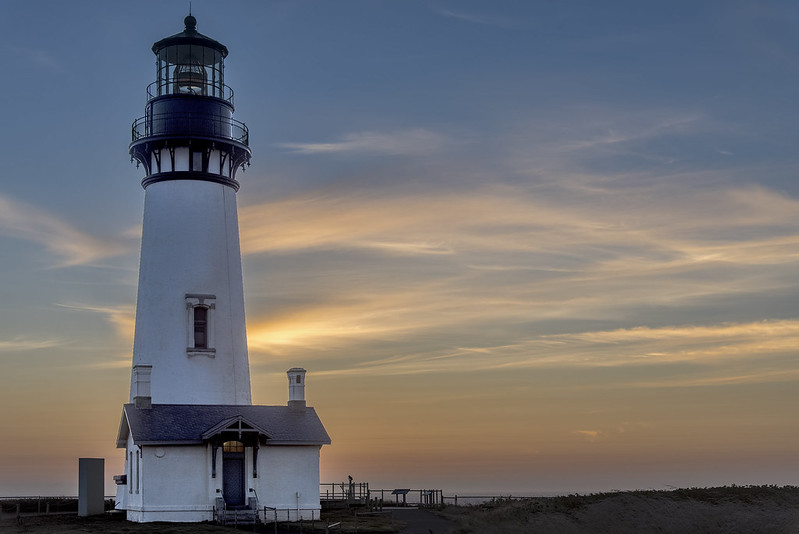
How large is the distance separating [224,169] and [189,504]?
1537 cm

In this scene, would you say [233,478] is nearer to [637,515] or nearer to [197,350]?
[197,350]

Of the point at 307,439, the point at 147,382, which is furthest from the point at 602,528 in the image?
the point at 147,382

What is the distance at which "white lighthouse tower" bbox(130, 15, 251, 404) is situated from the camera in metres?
48.5

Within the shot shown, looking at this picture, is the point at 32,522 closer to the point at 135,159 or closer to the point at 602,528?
the point at 135,159

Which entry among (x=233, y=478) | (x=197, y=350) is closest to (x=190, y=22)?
(x=197, y=350)

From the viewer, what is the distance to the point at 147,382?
4706cm

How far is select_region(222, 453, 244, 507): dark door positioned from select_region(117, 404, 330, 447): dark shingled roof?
1505 mm

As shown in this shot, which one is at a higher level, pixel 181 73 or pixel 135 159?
pixel 181 73

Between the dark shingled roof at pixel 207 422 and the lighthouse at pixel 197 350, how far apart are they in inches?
2.6

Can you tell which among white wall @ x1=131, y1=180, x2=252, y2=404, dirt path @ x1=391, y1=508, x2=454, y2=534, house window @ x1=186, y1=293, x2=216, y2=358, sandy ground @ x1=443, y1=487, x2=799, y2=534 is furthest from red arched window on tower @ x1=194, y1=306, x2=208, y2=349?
sandy ground @ x1=443, y1=487, x2=799, y2=534

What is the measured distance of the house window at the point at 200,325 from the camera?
160 feet

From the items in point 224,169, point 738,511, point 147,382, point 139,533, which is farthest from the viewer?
point 224,169

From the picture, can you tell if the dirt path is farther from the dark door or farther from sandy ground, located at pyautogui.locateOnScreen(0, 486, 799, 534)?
the dark door

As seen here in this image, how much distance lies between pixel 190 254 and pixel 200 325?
3.20 meters
